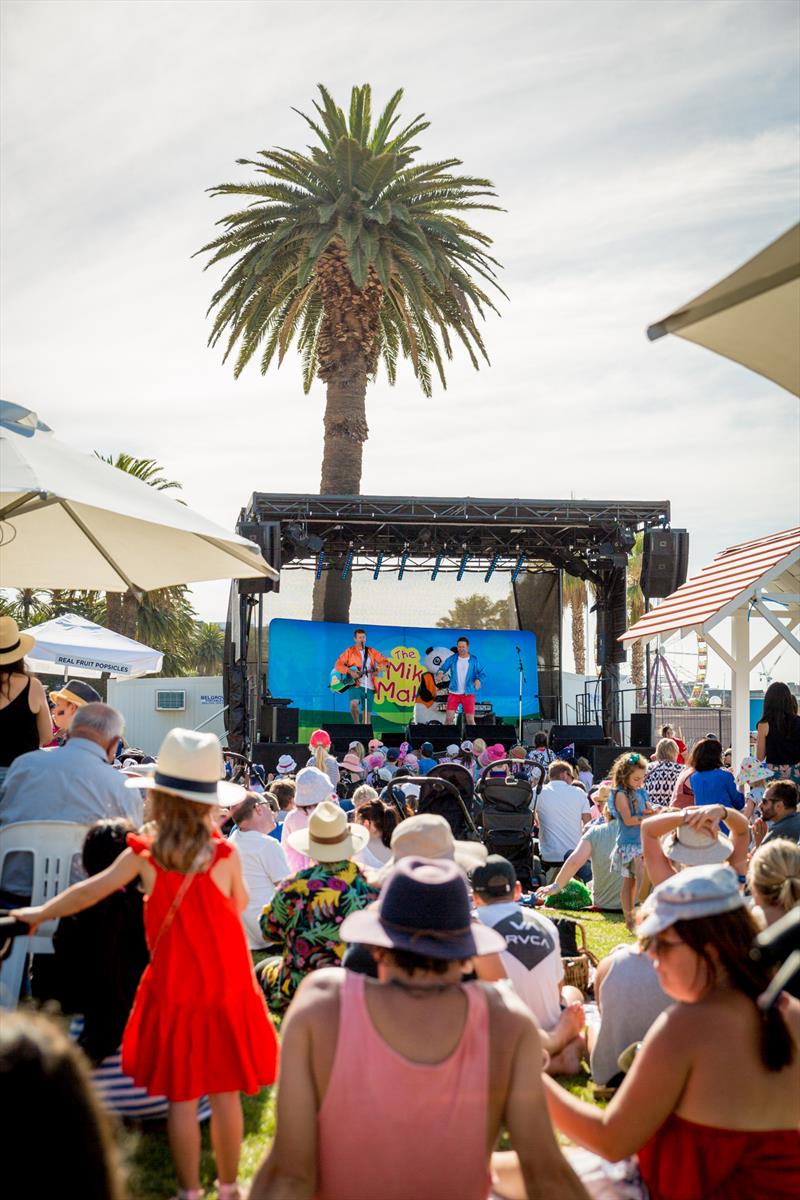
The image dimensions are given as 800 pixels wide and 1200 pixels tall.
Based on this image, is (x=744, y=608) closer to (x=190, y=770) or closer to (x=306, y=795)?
(x=306, y=795)

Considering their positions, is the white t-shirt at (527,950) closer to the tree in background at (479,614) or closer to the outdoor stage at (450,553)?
the outdoor stage at (450,553)

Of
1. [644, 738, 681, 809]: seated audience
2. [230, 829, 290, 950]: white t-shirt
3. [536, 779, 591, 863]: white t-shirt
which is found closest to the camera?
[230, 829, 290, 950]: white t-shirt

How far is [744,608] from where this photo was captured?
9258 mm

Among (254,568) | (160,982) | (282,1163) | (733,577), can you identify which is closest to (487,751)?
(733,577)

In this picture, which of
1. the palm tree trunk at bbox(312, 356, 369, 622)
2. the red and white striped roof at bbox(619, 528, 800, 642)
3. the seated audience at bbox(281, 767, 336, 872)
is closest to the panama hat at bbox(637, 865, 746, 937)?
the seated audience at bbox(281, 767, 336, 872)

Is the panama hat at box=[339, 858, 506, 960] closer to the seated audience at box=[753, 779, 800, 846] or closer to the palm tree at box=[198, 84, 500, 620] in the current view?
the seated audience at box=[753, 779, 800, 846]

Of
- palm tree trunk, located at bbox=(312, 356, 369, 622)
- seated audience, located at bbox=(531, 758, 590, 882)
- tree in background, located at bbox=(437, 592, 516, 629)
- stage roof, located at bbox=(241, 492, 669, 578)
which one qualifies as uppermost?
palm tree trunk, located at bbox=(312, 356, 369, 622)

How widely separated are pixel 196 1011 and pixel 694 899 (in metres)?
1.54

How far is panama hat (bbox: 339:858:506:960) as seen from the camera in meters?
2.08

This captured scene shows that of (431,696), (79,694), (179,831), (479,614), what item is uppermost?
(479,614)

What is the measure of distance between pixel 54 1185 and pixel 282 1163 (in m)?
1.13

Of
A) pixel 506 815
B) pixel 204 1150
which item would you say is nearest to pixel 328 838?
pixel 204 1150

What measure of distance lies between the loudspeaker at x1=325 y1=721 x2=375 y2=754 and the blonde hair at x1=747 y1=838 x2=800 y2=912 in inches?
568

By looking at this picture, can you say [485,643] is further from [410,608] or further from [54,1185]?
[54,1185]
